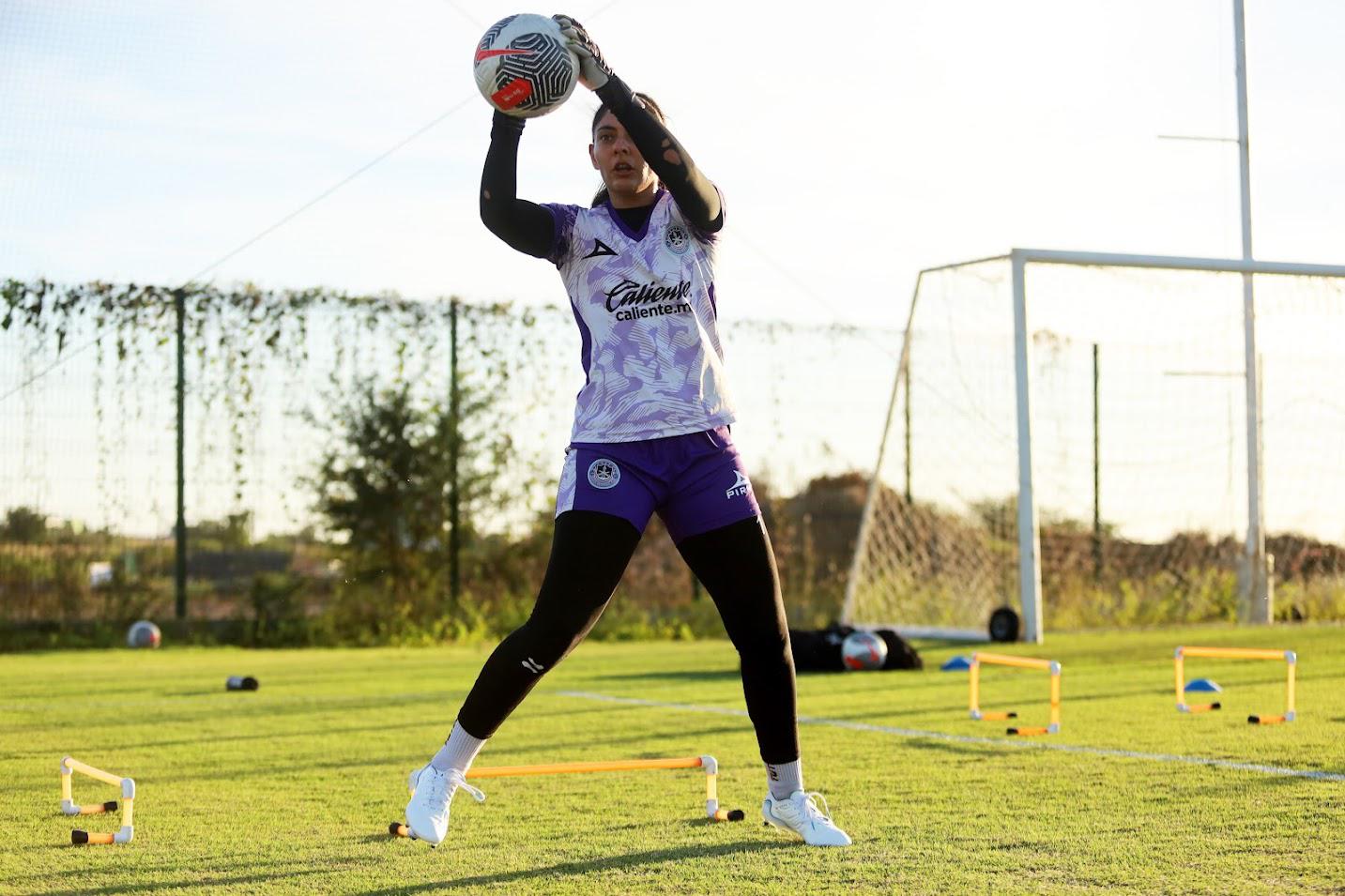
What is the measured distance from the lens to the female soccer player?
4230 millimetres

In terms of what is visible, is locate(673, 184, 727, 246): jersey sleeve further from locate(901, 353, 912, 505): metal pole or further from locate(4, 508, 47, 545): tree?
locate(901, 353, 912, 505): metal pole

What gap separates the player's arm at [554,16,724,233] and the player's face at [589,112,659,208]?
0.15 meters

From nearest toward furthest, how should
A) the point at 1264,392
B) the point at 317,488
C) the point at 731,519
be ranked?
1. the point at 731,519
2. the point at 317,488
3. the point at 1264,392

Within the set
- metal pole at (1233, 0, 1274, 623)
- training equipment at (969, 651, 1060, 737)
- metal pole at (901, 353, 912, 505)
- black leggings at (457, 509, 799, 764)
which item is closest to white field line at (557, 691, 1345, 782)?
training equipment at (969, 651, 1060, 737)

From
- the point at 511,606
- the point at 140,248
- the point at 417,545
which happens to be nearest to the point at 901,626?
the point at 511,606

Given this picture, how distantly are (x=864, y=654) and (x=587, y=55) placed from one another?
→ 7.49 m

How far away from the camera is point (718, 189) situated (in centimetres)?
437

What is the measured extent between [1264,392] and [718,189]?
46.3 ft

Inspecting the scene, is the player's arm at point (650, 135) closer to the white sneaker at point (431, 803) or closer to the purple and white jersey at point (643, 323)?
the purple and white jersey at point (643, 323)

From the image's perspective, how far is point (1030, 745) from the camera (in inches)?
263

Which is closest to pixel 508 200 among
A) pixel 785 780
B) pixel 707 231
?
pixel 707 231

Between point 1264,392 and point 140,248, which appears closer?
point 140,248

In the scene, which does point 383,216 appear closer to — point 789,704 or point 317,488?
point 317,488

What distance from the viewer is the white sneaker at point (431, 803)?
14.0 ft
